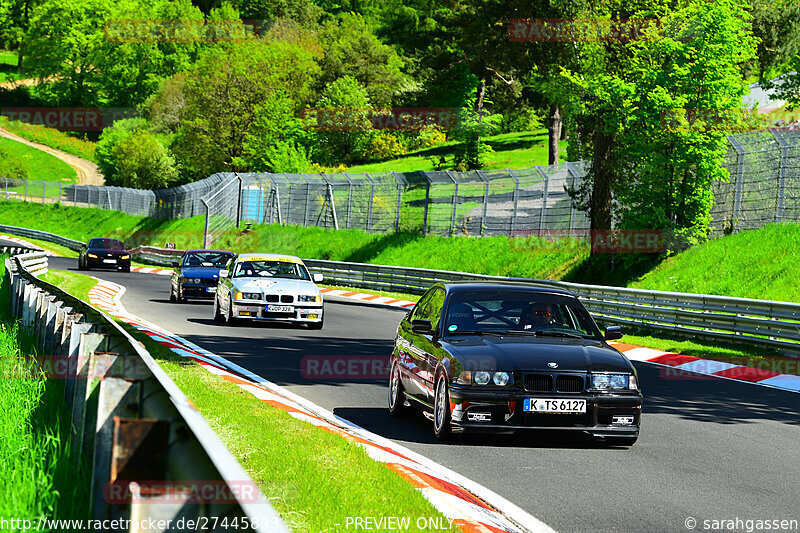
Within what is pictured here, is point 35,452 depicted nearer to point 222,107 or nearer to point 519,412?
point 519,412

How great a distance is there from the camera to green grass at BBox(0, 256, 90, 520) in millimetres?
5168

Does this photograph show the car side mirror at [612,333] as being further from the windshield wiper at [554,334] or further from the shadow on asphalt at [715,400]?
the shadow on asphalt at [715,400]

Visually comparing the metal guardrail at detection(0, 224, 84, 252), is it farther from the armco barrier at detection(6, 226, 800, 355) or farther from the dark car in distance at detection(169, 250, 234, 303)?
the armco barrier at detection(6, 226, 800, 355)

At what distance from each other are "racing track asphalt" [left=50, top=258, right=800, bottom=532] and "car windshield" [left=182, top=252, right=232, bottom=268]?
12.2 metres

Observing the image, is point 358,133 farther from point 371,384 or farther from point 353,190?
point 371,384

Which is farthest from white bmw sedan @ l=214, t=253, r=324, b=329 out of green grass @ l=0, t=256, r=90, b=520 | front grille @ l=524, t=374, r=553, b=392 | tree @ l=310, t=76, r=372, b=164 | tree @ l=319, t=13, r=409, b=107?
tree @ l=319, t=13, r=409, b=107

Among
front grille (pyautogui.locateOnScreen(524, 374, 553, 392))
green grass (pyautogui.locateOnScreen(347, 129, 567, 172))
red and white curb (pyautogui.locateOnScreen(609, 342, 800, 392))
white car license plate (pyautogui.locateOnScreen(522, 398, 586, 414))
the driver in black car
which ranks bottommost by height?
red and white curb (pyautogui.locateOnScreen(609, 342, 800, 392))

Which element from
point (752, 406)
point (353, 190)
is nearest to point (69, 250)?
point (353, 190)

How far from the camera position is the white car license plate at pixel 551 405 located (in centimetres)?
895

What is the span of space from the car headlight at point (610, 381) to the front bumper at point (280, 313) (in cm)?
1254

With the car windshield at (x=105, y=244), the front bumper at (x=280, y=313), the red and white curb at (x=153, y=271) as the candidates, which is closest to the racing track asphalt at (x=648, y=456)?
the front bumper at (x=280, y=313)

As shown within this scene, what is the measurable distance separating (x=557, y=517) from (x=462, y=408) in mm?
2446

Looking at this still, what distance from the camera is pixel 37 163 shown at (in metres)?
112

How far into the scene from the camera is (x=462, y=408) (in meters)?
9.04
